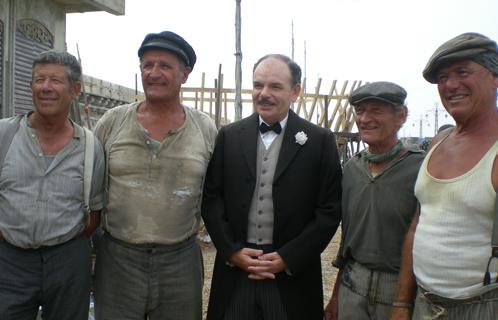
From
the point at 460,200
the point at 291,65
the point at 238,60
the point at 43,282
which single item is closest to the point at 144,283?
the point at 43,282

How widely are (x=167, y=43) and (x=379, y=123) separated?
54.7 inches

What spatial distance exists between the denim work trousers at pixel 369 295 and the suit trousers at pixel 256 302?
1.27ft

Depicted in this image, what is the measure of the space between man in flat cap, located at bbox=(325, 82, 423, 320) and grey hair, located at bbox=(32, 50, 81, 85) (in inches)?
66.3

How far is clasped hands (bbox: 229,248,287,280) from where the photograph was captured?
8.76 feet

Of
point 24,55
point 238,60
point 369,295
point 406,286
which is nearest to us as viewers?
point 406,286

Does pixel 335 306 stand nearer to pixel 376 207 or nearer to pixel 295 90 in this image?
pixel 376 207

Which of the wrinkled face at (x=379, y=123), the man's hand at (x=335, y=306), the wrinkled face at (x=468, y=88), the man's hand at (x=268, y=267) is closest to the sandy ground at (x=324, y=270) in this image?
the man's hand at (x=335, y=306)

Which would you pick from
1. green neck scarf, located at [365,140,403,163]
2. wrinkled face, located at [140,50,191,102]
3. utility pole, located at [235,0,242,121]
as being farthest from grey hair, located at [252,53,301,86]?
utility pole, located at [235,0,242,121]

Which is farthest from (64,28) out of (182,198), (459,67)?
(459,67)

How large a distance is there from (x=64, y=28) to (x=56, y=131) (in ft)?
15.7

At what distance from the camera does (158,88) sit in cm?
294

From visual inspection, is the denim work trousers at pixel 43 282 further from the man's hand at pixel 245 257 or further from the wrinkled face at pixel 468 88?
the wrinkled face at pixel 468 88

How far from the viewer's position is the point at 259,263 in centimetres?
267

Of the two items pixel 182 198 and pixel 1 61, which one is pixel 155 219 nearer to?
pixel 182 198
